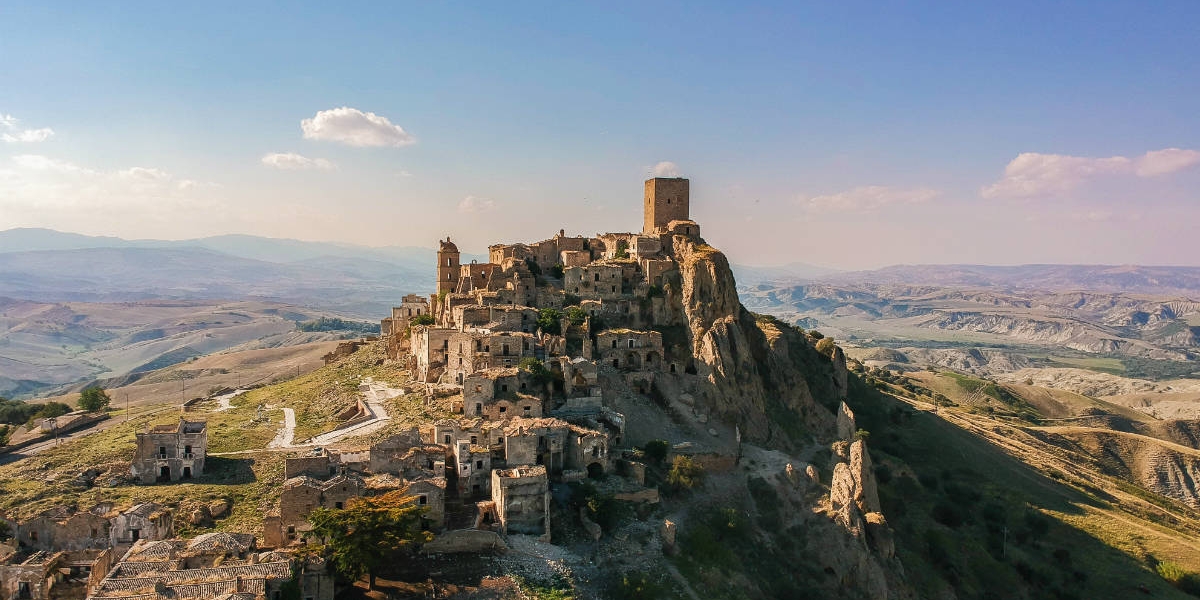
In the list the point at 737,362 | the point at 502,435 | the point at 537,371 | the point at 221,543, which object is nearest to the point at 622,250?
the point at 737,362

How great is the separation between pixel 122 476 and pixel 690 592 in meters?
28.0

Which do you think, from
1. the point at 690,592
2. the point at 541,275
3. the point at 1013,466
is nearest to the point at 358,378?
the point at 541,275

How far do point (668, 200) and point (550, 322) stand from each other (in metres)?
23.4

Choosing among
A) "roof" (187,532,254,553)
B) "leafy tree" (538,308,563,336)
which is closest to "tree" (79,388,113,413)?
"leafy tree" (538,308,563,336)

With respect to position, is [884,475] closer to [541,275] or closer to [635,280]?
[635,280]

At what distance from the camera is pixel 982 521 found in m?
55.0

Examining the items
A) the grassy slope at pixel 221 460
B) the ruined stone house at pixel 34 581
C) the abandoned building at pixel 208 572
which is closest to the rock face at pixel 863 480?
the grassy slope at pixel 221 460

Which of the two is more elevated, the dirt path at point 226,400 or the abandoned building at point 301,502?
the abandoned building at point 301,502

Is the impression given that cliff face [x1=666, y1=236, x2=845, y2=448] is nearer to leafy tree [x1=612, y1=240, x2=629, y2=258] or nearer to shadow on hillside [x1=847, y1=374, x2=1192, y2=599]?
leafy tree [x1=612, y1=240, x2=629, y2=258]

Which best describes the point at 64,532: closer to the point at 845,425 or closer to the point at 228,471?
the point at 228,471

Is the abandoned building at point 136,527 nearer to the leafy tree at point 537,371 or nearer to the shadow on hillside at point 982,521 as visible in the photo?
the leafy tree at point 537,371

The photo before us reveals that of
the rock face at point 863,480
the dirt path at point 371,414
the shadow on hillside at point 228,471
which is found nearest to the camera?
the shadow on hillside at point 228,471

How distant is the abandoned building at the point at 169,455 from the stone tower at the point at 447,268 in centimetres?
2810

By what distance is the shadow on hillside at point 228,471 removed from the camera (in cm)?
3597
